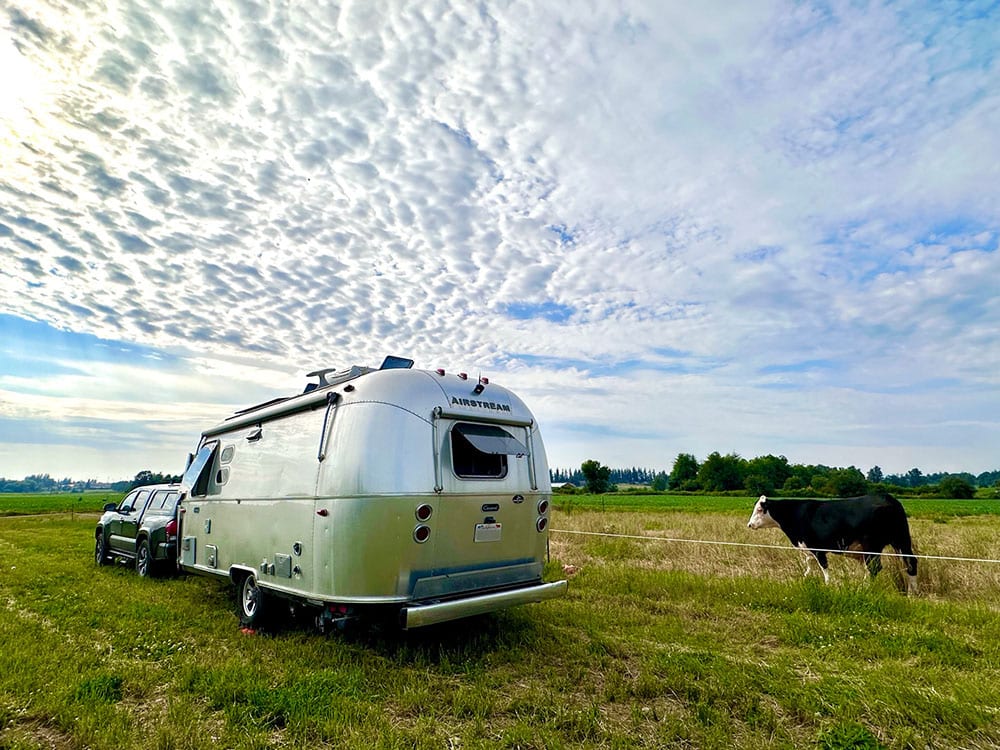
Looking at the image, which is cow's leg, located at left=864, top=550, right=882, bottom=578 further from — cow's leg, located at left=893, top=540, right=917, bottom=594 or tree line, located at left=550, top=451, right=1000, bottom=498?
tree line, located at left=550, top=451, right=1000, bottom=498

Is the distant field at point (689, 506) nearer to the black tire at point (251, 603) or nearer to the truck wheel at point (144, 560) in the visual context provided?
the truck wheel at point (144, 560)

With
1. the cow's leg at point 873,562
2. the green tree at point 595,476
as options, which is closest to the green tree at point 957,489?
the green tree at point 595,476

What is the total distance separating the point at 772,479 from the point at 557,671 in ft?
287

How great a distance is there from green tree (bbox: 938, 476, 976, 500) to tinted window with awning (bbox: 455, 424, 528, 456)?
69840mm

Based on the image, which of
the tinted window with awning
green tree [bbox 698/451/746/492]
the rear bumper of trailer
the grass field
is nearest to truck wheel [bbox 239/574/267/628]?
the grass field

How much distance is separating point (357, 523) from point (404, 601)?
3.00 feet

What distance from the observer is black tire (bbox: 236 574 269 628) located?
728cm

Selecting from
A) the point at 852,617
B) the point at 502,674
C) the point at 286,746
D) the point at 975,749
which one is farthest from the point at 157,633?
the point at 852,617

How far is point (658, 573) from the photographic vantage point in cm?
1023

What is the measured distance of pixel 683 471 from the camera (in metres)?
100

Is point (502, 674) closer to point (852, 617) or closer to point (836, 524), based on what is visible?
point (852, 617)

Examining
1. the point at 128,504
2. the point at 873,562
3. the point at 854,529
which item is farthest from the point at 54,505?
the point at 873,562

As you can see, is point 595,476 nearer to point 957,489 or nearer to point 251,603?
point 957,489

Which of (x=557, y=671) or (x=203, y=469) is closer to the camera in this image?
(x=557, y=671)
